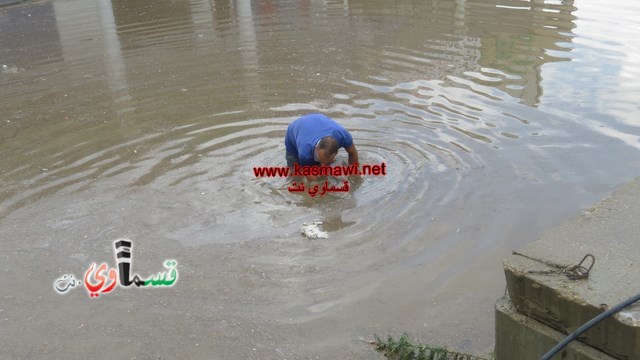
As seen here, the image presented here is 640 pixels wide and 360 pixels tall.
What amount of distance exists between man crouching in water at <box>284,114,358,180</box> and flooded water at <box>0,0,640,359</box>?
38cm

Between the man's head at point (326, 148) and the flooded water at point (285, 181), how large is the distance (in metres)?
Answer: 0.44

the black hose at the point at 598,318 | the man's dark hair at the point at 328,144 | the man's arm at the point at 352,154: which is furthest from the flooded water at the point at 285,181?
the black hose at the point at 598,318

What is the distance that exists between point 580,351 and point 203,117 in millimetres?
6050

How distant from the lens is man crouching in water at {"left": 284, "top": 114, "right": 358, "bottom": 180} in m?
5.59

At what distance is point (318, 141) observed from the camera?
5641 mm

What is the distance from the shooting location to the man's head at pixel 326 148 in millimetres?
5531

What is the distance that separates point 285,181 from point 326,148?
2.82ft

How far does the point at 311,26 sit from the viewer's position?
12914 millimetres

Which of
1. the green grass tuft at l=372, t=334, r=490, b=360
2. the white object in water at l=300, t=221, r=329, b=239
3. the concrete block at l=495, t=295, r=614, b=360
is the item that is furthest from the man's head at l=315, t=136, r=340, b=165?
the concrete block at l=495, t=295, r=614, b=360

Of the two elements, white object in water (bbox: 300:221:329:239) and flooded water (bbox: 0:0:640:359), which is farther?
white object in water (bbox: 300:221:329:239)

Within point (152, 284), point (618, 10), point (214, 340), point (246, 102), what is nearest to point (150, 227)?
point (152, 284)

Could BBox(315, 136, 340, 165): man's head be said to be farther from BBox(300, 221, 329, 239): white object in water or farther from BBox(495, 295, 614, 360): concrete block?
BBox(495, 295, 614, 360): concrete block

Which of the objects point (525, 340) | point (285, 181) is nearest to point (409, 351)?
point (525, 340)

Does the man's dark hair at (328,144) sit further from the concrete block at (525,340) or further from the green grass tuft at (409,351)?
the concrete block at (525,340)
